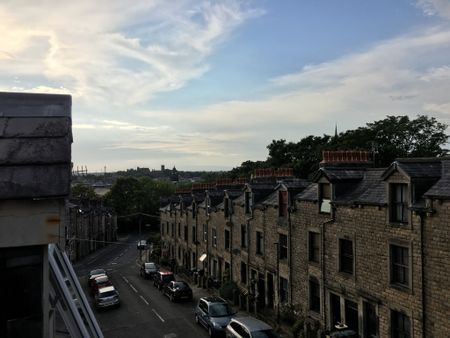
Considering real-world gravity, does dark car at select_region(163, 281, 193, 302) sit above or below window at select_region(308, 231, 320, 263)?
below

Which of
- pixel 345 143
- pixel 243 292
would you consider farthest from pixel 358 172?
pixel 345 143

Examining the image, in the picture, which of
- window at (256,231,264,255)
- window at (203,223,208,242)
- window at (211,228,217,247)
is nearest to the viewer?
window at (256,231,264,255)

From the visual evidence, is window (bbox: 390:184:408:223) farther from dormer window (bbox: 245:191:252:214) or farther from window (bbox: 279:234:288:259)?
dormer window (bbox: 245:191:252:214)

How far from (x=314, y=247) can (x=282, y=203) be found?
4.14 meters

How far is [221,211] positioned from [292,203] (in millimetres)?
12425

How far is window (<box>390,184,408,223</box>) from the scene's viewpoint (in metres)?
17.5

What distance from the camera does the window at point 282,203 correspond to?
2645 cm

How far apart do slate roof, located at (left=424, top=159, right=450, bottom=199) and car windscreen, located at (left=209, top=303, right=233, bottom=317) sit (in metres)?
14.8

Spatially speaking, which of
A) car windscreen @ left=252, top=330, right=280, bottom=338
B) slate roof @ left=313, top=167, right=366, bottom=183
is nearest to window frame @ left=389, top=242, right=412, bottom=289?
slate roof @ left=313, top=167, right=366, bottom=183

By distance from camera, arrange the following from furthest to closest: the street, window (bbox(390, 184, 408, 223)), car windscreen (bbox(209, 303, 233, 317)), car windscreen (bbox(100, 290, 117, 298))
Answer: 1. car windscreen (bbox(100, 290, 117, 298))
2. the street
3. car windscreen (bbox(209, 303, 233, 317))
4. window (bbox(390, 184, 408, 223))

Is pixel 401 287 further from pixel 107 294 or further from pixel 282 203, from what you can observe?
pixel 107 294

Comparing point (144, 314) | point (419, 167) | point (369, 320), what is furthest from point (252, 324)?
point (144, 314)

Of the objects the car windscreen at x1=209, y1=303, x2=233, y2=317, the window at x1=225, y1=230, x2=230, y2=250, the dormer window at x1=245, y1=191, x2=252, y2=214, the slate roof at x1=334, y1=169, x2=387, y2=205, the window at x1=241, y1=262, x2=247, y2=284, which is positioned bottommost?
the car windscreen at x1=209, y1=303, x2=233, y2=317

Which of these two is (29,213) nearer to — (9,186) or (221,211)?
(9,186)
